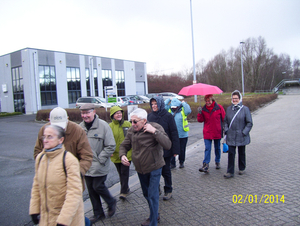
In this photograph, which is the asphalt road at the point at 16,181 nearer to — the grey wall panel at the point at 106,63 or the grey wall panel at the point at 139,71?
the grey wall panel at the point at 106,63

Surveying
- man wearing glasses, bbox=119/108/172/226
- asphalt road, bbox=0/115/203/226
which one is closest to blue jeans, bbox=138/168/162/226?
man wearing glasses, bbox=119/108/172/226

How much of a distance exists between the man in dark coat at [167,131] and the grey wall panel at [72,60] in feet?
117

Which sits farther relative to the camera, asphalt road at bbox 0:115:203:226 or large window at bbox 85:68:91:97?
large window at bbox 85:68:91:97

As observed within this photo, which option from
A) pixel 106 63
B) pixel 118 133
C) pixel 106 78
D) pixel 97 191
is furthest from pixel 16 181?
pixel 106 63

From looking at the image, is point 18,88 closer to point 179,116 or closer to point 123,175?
point 179,116

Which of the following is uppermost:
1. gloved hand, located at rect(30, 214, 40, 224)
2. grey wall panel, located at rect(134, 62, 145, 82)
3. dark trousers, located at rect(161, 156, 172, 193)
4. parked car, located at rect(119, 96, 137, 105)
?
grey wall panel, located at rect(134, 62, 145, 82)

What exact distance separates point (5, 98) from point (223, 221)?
40266mm

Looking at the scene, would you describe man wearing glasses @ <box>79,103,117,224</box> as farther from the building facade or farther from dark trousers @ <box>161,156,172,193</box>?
the building facade

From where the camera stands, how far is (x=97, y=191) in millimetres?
3549

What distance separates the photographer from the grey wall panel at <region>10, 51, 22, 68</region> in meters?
33.3

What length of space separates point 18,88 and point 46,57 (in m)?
5.90

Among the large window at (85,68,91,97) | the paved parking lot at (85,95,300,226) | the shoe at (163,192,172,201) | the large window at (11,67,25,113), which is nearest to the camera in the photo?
the paved parking lot at (85,95,300,226)

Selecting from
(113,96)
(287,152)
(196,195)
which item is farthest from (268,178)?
(113,96)

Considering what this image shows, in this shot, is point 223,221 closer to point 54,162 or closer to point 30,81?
point 54,162
